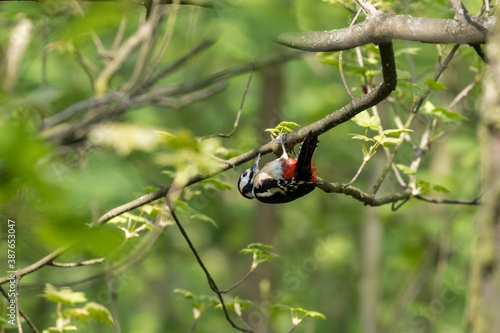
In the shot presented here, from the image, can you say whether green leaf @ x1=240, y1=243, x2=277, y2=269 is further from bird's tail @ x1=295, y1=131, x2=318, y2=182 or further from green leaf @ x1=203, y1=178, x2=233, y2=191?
bird's tail @ x1=295, y1=131, x2=318, y2=182

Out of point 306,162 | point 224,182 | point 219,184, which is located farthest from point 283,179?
point 219,184

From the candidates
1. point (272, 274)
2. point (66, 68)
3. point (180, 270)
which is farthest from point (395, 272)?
point (66, 68)

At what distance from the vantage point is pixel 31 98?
58.7 inches

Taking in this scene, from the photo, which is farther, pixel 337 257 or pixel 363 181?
pixel 337 257

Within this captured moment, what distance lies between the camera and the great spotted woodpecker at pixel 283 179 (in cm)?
393

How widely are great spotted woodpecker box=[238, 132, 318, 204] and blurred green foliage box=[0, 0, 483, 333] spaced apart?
0.22m

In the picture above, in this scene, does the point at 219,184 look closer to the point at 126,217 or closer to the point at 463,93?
the point at 126,217

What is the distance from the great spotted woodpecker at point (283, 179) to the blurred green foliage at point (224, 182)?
22 cm

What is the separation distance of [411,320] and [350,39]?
28.2ft

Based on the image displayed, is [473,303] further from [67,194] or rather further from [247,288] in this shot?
[247,288]

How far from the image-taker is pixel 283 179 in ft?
14.1

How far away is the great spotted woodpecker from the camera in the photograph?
12.9ft

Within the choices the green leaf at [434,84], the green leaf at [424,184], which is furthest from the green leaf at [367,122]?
the green leaf at [424,184]

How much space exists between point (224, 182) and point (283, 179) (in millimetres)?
868
